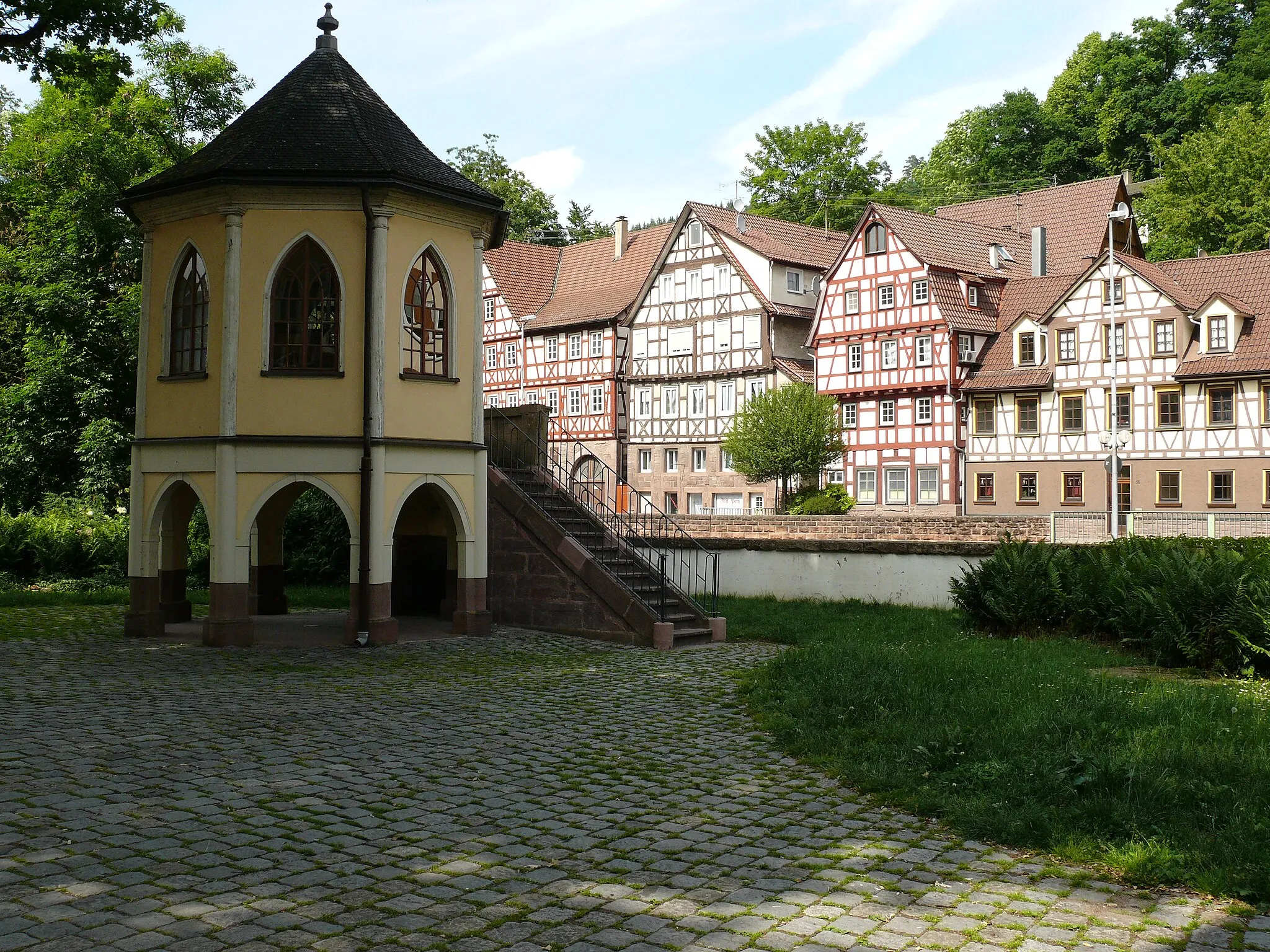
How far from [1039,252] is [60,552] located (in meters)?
42.5

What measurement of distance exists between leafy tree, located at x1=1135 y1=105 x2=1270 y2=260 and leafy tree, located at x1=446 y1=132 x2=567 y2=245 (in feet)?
104

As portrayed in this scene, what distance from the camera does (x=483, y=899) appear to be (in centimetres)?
571

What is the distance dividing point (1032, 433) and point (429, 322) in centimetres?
3309

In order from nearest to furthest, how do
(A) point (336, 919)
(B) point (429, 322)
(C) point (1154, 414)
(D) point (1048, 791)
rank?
(A) point (336, 919), (D) point (1048, 791), (B) point (429, 322), (C) point (1154, 414)

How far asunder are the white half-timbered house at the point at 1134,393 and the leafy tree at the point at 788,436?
19.2ft

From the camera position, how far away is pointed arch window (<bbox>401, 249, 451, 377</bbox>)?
17.0 meters

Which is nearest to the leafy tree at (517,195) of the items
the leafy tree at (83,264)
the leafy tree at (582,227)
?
the leafy tree at (582,227)

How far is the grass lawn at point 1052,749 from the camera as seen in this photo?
6.42 meters

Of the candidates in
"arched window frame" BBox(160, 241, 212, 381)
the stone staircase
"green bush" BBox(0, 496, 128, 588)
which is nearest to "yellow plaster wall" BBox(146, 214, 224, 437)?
"arched window frame" BBox(160, 241, 212, 381)

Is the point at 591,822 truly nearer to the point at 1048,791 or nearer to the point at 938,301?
the point at 1048,791

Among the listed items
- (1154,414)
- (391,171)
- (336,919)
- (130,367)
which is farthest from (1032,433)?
(336,919)

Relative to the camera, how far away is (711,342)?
52312 mm

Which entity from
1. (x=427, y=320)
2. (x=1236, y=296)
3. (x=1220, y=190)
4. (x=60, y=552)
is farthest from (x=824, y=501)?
(x=427, y=320)

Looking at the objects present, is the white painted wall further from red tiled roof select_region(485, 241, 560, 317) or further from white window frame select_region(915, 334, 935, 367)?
red tiled roof select_region(485, 241, 560, 317)
